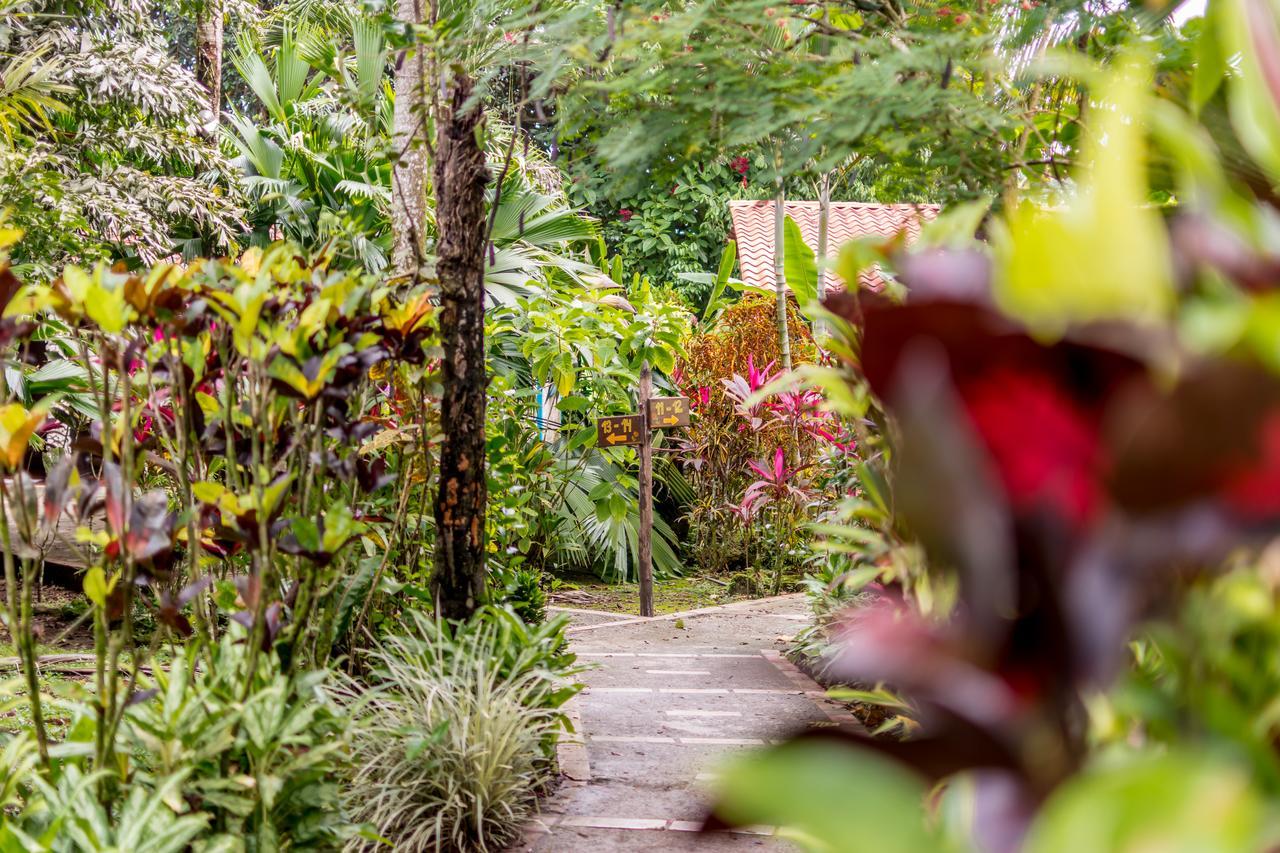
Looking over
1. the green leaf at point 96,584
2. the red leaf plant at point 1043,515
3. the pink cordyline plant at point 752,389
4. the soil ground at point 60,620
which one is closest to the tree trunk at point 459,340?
the green leaf at point 96,584

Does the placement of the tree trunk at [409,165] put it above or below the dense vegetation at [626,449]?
above

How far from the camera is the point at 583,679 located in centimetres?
520

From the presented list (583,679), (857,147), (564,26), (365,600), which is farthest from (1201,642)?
(583,679)

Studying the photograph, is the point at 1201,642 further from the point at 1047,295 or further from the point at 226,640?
the point at 226,640

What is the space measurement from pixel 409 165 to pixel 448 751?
3.30 m

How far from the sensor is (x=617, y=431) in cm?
717

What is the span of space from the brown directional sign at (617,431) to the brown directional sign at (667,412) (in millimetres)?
233

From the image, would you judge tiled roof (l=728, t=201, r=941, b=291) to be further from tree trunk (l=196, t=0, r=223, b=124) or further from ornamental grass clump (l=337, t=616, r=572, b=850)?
ornamental grass clump (l=337, t=616, r=572, b=850)

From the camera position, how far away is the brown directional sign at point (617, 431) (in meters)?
7.13

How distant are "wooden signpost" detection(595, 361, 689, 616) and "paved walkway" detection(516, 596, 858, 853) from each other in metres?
0.32

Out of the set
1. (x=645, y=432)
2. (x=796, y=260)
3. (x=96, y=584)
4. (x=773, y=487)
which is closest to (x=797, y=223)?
(x=796, y=260)

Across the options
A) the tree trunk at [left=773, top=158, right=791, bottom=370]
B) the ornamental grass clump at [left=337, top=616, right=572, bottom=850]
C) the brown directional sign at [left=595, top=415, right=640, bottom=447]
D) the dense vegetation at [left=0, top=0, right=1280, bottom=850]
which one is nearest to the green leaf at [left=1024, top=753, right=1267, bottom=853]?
the dense vegetation at [left=0, top=0, right=1280, bottom=850]

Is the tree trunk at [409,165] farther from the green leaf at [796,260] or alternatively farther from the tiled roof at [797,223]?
the tiled roof at [797,223]

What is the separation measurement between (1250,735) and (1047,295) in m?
0.21
